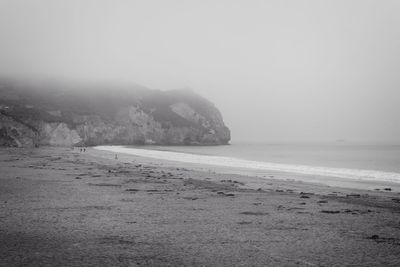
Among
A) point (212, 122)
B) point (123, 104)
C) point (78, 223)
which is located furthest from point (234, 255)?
point (212, 122)

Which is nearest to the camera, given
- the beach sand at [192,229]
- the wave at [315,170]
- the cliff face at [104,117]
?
the beach sand at [192,229]

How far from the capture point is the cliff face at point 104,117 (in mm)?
108625

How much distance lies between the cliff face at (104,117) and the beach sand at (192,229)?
9592 centimetres

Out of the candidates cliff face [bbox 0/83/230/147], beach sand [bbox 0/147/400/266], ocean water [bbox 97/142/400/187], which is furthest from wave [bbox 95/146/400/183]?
cliff face [bbox 0/83/230/147]

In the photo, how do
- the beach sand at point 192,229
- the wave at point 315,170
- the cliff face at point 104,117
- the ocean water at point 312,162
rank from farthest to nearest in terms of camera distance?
the cliff face at point 104,117
the ocean water at point 312,162
the wave at point 315,170
the beach sand at point 192,229

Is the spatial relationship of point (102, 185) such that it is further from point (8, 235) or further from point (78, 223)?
point (8, 235)

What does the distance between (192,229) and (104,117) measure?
131181 mm

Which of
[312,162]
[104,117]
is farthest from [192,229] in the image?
[104,117]

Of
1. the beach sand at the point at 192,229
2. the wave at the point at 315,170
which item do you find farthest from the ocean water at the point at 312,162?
the beach sand at the point at 192,229

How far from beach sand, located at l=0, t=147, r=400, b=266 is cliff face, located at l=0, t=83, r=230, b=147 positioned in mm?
95918

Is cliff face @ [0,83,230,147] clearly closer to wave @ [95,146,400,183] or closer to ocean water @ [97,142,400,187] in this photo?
ocean water @ [97,142,400,187]

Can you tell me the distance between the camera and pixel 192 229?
1042 cm

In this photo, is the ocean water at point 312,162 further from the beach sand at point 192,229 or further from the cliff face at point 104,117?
the cliff face at point 104,117

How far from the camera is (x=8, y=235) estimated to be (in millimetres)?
9016
